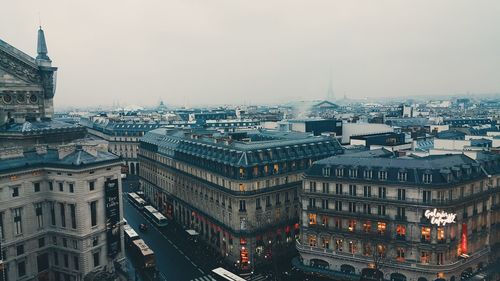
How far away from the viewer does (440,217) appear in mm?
78375

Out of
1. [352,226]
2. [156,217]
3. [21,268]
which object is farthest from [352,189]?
[21,268]

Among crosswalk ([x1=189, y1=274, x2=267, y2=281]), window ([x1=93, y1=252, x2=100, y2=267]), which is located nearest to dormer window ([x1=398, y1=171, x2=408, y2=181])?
crosswalk ([x1=189, y1=274, x2=267, y2=281])

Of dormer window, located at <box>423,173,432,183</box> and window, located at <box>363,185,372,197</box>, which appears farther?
window, located at <box>363,185,372,197</box>

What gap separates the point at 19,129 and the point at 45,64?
18875 mm

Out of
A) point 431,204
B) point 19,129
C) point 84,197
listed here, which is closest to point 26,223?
point 84,197

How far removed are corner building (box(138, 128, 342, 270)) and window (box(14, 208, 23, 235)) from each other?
139 feet

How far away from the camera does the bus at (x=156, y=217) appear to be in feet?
412

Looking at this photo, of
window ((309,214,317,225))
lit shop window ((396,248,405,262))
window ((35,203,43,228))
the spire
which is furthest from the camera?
the spire

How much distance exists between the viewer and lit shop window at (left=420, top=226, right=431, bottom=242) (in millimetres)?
79938

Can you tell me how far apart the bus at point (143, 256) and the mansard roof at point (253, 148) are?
87.0 ft

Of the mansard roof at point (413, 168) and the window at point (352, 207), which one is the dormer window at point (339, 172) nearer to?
the mansard roof at point (413, 168)

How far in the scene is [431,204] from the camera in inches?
3132

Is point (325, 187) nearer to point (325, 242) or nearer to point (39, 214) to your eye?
point (325, 242)

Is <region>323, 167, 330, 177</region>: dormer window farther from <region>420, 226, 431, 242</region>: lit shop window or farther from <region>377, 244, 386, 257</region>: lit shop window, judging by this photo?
<region>420, 226, 431, 242</region>: lit shop window
